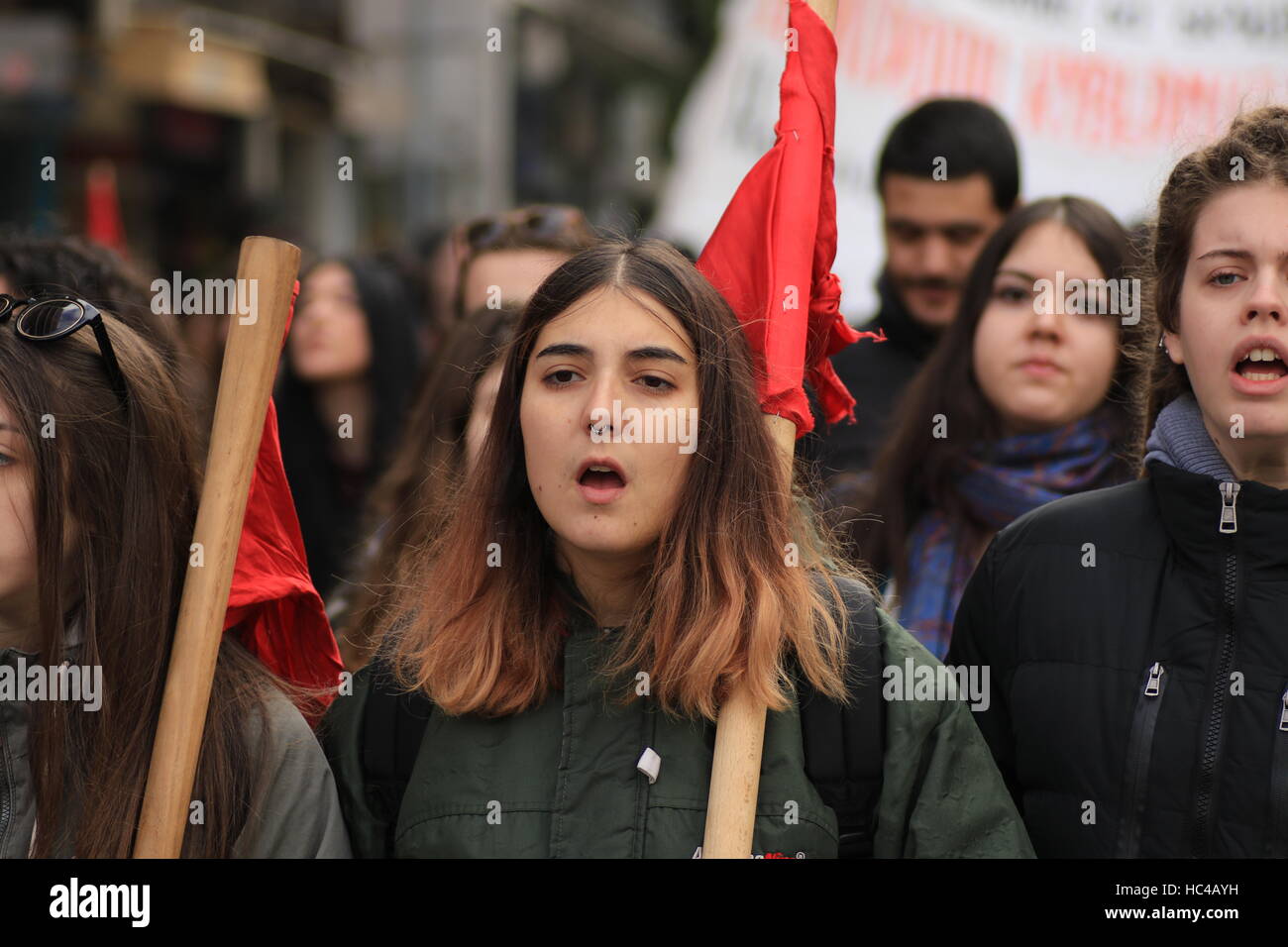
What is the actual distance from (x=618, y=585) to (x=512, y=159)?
2118 cm

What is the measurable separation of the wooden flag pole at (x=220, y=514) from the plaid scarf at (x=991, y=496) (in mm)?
1680

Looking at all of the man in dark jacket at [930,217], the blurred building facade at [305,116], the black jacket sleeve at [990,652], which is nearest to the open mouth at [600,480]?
the black jacket sleeve at [990,652]

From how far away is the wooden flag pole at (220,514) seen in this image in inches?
92.8

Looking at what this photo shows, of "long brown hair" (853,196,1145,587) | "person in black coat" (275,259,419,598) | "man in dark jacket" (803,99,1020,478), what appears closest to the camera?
"long brown hair" (853,196,1145,587)

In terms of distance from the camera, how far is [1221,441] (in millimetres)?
2568

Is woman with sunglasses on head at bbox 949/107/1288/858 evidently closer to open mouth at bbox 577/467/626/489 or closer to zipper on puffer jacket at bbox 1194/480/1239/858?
zipper on puffer jacket at bbox 1194/480/1239/858

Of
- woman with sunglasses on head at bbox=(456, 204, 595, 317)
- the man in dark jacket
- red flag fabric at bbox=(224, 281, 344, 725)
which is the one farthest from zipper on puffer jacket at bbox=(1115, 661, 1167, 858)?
woman with sunglasses on head at bbox=(456, 204, 595, 317)

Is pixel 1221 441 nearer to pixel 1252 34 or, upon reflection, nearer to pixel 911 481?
pixel 911 481

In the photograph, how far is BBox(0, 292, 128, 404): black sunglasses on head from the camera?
2.55m

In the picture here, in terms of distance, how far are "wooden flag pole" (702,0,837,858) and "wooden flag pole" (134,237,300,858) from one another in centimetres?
76

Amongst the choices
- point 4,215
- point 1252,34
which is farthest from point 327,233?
point 1252,34

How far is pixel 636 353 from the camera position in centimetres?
244

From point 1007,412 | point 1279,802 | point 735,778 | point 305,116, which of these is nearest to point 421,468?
point 1007,412

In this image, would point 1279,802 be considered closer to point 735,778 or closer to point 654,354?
point 735,778
